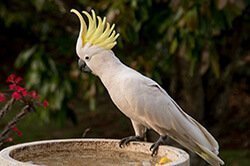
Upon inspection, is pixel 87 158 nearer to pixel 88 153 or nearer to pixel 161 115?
pixel 88 153

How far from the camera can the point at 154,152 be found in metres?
1.96

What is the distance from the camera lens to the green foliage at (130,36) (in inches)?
135

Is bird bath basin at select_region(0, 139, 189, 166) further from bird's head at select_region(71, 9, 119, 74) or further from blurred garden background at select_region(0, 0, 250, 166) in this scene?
blurred garden background at select_region(0, 0, 250, 166)

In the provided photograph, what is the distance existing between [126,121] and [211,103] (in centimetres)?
271

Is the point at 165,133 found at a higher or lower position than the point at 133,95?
lower

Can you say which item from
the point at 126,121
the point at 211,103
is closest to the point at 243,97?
the point at 126,121

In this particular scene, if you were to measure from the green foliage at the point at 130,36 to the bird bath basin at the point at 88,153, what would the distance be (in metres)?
1.27

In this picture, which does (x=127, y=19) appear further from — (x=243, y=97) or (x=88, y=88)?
(x=243, y=97)

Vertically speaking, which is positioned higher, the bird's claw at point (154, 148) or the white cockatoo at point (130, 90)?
the white cockatoo at point (130, 90)

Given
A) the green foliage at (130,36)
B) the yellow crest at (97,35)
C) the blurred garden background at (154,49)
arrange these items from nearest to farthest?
the yellow crest at (97,35) < the green foliage at (130,36) < the blurred garden background at (154,49)

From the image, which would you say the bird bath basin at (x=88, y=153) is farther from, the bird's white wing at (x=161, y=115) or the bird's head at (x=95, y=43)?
the bird's head at (x=95, y=43)

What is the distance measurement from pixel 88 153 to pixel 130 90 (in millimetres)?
242

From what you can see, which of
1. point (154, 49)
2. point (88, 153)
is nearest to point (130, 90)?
point (88, 153)

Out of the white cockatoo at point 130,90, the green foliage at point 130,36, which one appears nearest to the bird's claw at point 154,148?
the white cockatoo at point 130,90
